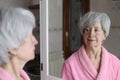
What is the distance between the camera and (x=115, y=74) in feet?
5.09

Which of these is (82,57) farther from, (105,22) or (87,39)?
(105,22)

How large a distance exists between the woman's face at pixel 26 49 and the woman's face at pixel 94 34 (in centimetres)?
55

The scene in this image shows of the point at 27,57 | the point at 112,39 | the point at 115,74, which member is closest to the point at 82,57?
the point at 115,74

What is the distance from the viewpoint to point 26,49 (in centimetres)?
107

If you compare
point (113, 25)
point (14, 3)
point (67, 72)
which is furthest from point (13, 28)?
point (14, 3)

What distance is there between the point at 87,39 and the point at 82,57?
0.38 ft

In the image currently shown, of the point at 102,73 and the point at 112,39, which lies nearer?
the point at 102,73

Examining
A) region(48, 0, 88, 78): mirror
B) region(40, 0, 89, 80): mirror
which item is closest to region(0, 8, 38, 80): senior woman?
region(40, 0, 89, 80): mirror

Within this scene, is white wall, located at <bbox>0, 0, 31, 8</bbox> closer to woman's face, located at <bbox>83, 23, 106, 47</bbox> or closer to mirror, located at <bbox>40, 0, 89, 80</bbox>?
mirror, located at <bbox>40, 0, 89, 80</bbox>

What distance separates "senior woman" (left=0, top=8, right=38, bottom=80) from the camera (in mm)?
981

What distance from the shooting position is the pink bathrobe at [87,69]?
5.00ft

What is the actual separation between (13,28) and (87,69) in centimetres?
69

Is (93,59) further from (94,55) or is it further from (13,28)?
(13,28)

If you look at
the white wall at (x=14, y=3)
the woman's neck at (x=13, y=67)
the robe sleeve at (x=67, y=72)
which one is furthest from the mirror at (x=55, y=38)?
the woman's neck at (x=13, y=67)
